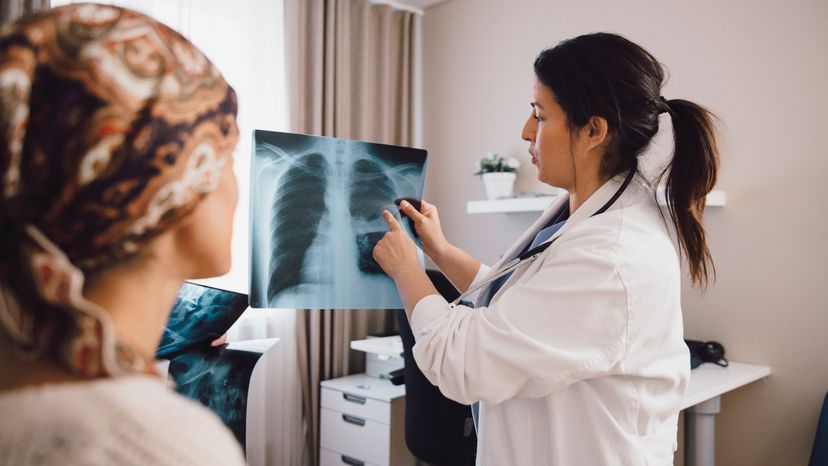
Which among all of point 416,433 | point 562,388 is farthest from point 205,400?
point 416,433

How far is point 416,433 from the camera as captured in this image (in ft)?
7.12

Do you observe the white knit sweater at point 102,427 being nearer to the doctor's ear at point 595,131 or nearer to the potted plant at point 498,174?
the doctor's ear at point 595,131

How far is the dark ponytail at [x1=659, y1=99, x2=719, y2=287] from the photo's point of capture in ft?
3.56

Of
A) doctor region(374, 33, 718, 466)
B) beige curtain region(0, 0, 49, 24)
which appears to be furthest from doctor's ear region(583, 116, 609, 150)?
beige curtain region(0, 0, 49, 24)

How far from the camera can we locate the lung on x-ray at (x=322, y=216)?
121cm

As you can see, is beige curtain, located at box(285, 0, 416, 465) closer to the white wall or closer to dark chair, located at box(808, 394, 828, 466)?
the white wall

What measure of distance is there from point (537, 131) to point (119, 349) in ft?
2.99

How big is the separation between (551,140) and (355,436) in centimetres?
185

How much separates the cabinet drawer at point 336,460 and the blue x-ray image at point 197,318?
1621 millimetres

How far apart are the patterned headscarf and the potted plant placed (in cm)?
252

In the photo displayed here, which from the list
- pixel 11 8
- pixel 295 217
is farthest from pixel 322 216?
pixel 11 8

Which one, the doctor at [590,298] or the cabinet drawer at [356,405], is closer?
the doctor at [590,298]

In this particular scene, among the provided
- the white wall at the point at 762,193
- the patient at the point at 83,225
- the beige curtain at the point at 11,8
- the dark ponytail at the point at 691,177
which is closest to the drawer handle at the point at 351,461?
the white wall at the point at 762,193

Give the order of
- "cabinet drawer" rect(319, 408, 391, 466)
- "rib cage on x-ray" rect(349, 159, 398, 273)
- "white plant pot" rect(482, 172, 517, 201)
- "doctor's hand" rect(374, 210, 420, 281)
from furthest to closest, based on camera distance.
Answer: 1. "white plant pot" rect(482, 172, 517, 201)
2. "cabinet drawer" rect(319, 408, 391, 466)
3. "rib cage on x-ray" rect(349, 159, 398, 273)
4. "doctor's hand" rect(374, 210, 420, 281)
